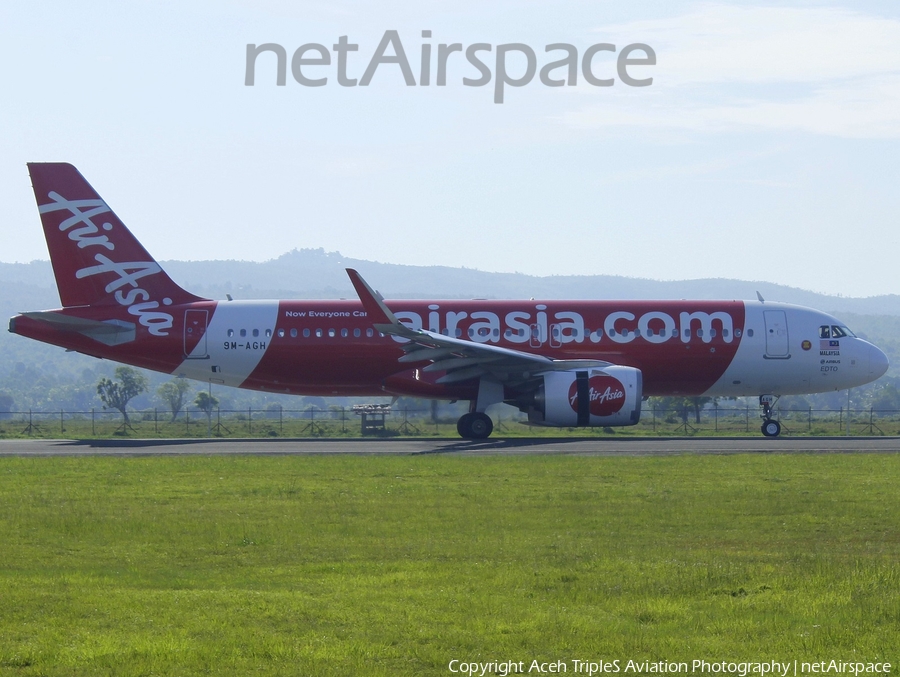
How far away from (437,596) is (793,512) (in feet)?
28.6

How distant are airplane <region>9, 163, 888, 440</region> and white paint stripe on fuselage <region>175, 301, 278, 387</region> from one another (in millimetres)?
35

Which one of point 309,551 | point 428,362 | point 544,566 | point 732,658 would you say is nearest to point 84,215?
point 428,362

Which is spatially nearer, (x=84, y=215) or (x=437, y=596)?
(x=437, y=596)

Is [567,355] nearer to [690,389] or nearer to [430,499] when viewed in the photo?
[690,389]

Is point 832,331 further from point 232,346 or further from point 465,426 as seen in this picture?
point 232,346

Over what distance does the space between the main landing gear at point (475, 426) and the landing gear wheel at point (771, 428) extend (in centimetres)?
986

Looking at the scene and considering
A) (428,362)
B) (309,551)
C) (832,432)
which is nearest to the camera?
(309,551)

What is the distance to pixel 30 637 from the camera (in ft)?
33.0

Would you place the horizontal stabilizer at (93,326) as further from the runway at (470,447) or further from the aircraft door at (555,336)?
the aircraft door at (555,336)

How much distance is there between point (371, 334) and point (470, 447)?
7.04 meters

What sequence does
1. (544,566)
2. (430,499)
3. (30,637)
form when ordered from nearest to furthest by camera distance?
(30,637) < (544,566) < (430,499)

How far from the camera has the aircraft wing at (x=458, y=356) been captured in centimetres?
3347

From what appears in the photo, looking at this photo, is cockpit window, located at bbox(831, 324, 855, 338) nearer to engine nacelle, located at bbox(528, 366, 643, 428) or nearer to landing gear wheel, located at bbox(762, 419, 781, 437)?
landing gear wheel, located at bbox(762, 419, 781, 437)

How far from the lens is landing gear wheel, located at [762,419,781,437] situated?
38809mm
